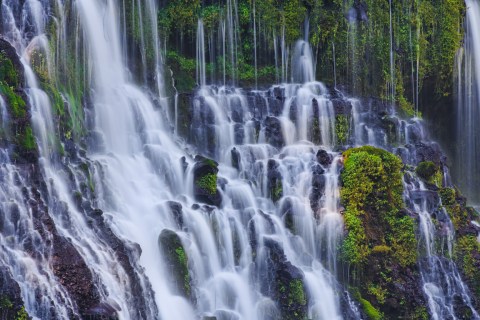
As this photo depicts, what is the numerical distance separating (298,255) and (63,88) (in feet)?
29.2

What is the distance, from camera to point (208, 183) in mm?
21188

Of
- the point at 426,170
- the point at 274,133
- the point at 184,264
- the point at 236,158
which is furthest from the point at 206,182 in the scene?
the point at 426,170

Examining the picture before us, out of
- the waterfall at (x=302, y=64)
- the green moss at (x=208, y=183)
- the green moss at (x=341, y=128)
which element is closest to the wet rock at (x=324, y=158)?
the green moss at (x=208, y=183)

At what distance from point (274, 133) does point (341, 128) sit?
10.4 feet

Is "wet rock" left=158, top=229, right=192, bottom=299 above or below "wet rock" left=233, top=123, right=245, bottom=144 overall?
below

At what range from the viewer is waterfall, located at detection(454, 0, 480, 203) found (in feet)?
110

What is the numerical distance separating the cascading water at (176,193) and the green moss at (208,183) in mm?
70

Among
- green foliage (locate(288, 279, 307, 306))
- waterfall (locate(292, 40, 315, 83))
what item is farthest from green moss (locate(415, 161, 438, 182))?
waterfall (locate(292, 40, 315, 83))

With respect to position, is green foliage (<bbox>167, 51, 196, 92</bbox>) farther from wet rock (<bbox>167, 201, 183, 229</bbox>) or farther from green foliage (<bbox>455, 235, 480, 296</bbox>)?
green foliage (<bbox>455, 235, 480, 296</bbox>)

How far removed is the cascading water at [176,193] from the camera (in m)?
15.1

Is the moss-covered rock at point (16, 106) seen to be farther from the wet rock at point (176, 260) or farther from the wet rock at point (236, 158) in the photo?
the wet rock at point (236, 158)

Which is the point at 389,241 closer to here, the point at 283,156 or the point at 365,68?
the point at 283,156

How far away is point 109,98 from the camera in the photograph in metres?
23.7

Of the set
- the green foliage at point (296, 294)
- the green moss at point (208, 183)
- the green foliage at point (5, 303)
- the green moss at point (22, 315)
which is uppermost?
the green moss at point (208, 183)
